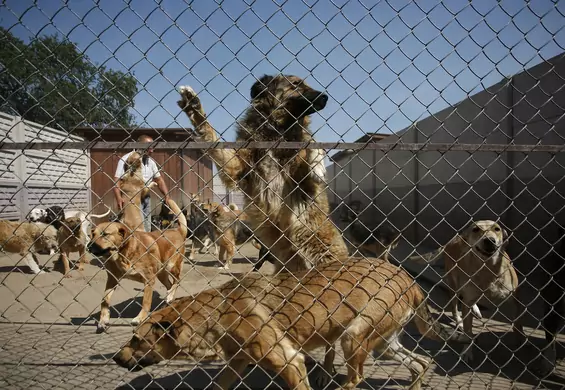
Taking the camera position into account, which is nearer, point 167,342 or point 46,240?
point 167,342

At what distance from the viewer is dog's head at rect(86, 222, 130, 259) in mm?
4711

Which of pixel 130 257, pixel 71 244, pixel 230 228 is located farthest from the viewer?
pixel 230 228

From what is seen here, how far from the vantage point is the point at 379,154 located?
13.8m

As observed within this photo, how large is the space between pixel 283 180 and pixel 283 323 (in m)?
1.36

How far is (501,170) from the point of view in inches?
280

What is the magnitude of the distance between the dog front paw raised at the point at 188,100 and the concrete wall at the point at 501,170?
1.42 metres

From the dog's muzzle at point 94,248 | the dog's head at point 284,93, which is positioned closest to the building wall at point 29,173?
the dog's muzzle at point 94,248

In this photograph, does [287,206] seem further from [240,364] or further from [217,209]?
[217,209]

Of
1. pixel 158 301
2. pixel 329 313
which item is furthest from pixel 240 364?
pixel 158 301

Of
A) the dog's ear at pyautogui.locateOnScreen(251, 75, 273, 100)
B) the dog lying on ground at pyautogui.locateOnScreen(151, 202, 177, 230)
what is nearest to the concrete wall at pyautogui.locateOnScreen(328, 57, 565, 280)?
the dog's ear at pyautogui.locateOnScreen(251, 75, 273, 100)

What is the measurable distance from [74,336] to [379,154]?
1173cm

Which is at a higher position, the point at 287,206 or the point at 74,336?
the point at 287,206

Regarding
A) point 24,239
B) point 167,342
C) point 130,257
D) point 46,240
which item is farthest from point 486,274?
point 46,240

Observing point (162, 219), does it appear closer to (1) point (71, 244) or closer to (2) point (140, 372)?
(1) point (71, 244)
